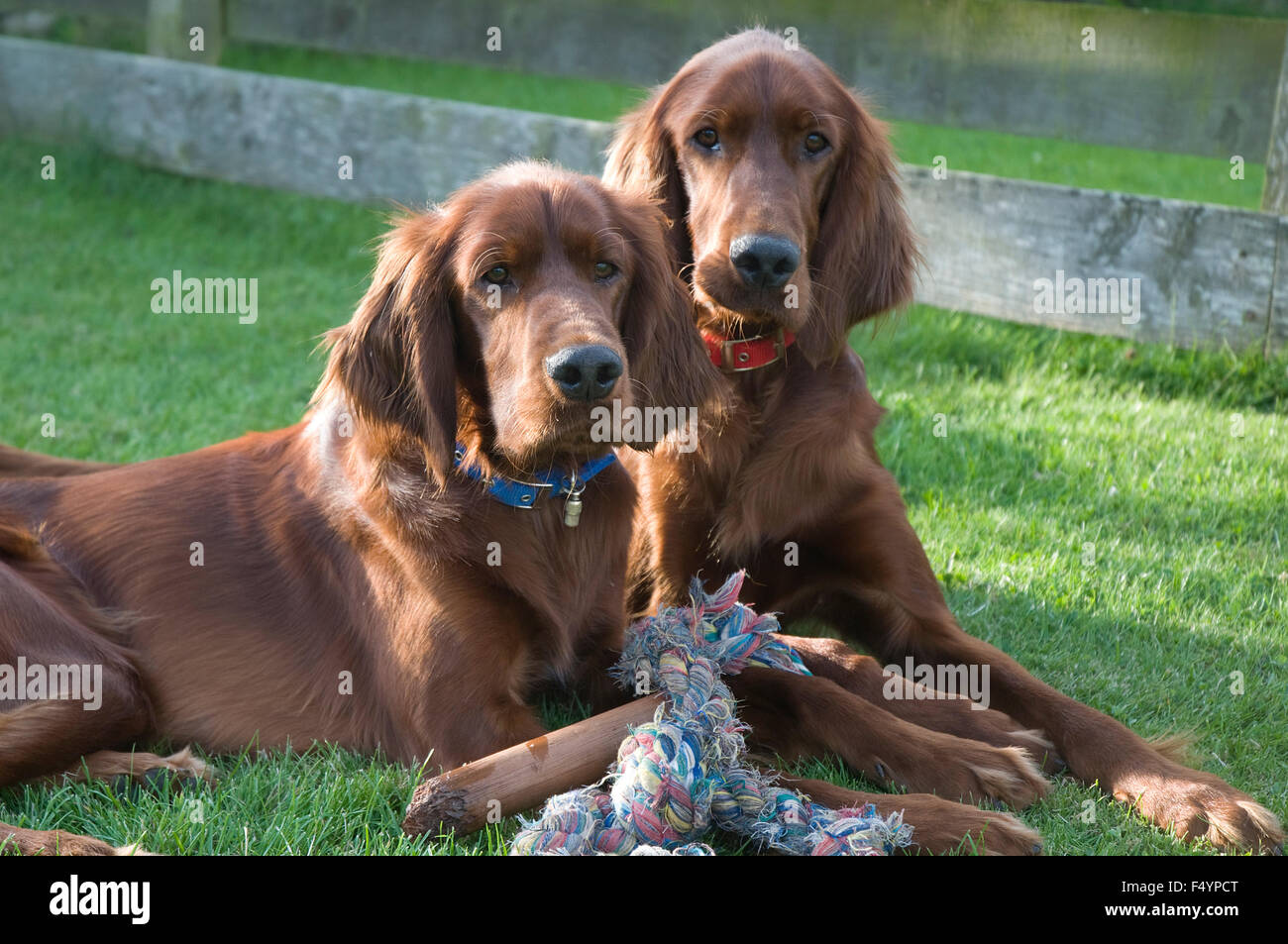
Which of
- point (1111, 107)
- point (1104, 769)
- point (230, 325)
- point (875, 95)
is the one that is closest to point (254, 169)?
point (230, 325)

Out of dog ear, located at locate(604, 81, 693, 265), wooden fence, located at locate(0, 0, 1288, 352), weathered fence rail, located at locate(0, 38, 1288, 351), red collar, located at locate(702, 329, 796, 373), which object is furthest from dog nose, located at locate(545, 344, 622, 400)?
wooden fence, located at locate(0, 0, 1288, 352)

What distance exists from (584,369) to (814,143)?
1070 mm

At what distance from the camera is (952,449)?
186 inches

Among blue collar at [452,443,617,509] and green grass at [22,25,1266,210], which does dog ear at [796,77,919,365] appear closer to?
blue collar at [452,443,617,509]

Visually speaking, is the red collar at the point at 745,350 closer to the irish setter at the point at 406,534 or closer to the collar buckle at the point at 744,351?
the collar buckle at the point at 744,351

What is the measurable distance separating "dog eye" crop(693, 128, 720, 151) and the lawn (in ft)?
3.01

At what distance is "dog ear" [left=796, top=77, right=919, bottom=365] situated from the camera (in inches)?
128

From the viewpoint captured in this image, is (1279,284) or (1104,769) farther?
(1279,284)

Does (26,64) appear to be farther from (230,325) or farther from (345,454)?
A: (345,454)

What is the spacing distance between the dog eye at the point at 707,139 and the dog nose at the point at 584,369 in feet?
2.94

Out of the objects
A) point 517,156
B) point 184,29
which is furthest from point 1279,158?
point 184,29

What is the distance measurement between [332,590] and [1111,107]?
477cm

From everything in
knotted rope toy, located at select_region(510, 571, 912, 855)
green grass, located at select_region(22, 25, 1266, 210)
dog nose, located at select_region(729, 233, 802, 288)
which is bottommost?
knotted rope toy, located at select_region(510, 571, 912, 855)

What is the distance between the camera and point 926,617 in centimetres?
324
